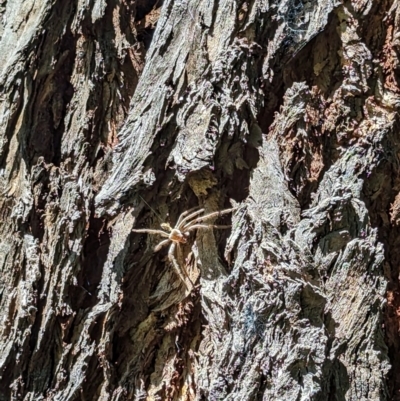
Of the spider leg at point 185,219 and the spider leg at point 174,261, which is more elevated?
the spider leg at point 185,219

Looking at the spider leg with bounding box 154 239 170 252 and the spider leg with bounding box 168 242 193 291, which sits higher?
the spider leg with bounding box 154 239 170 252

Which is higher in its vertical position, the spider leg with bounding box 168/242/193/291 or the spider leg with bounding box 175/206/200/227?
the spider leg with bounding box 175/206/200/227

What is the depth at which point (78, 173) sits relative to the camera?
57.4 inches

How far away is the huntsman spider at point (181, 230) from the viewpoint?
134 centimetres

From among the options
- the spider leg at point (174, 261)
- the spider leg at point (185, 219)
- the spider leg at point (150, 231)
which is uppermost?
the spider leg at point (185, 219)

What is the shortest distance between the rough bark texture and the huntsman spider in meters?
0.02

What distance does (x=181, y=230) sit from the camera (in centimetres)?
134

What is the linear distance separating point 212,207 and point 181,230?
0.08 meters

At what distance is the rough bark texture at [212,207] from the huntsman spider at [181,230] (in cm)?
2

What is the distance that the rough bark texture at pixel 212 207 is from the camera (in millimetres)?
1264

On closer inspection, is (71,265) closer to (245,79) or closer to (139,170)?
(139,170)

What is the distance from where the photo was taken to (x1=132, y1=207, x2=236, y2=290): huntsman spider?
52.9 inches

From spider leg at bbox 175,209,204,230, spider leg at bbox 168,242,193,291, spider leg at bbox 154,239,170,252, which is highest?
spider leg at bbox 175,209,204,230

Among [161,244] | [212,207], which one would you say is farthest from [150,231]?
[212,207]
